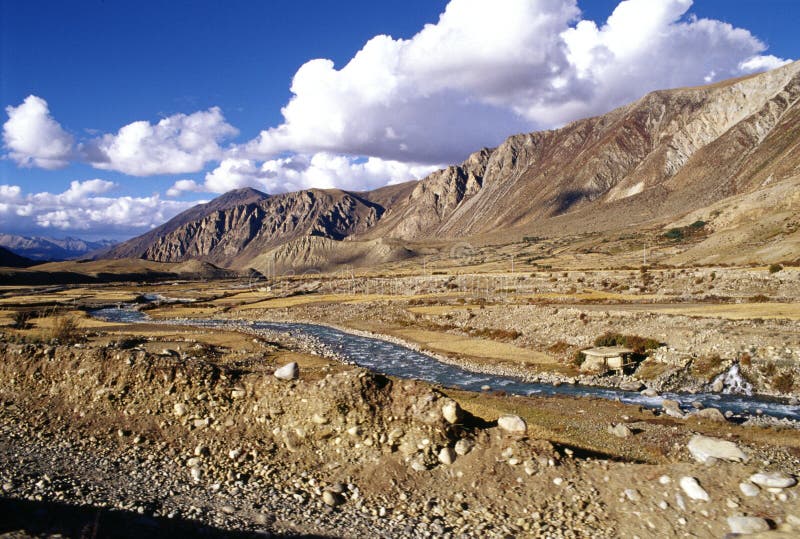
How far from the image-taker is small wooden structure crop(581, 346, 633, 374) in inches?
1337

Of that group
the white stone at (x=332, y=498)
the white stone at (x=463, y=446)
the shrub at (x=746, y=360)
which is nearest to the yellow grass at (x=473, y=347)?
the shrub at (x=746, y=360)

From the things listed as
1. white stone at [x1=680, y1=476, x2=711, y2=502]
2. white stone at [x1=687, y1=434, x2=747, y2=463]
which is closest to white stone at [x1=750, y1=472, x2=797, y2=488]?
white stone at [x1=680, y1=476, x2=711, y2=502]

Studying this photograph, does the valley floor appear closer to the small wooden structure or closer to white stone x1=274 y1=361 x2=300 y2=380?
white stone x1=274 y1=361 x2=300 y2=380

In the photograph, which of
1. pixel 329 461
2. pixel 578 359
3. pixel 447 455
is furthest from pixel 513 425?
pixel 578 359

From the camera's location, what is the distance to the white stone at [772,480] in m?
11.3

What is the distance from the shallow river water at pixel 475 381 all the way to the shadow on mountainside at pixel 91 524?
74.2 ft

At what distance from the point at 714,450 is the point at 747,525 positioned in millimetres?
5785

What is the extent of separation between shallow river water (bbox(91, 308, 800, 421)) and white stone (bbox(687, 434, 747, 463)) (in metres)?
10.2

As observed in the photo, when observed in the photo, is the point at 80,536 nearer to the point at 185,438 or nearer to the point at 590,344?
the point at 185,438

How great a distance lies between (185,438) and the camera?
1396 centimetres

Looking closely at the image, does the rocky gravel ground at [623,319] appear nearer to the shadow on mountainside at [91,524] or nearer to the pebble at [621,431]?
the pebble at [621,431]

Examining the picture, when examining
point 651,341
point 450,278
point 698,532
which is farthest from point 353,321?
point 698,532

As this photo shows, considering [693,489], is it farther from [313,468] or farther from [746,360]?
[746,360]

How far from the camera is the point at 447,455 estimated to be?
12.8m
